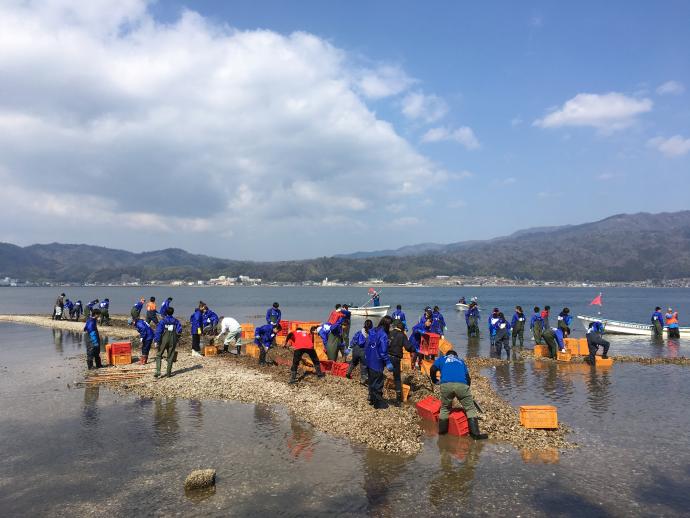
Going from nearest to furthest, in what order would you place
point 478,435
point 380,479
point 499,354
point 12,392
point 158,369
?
point 380,479 → point 478,435 → point 12,392 → point 158,369 → point 499,354

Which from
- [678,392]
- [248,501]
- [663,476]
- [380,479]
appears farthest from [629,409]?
[248,501]

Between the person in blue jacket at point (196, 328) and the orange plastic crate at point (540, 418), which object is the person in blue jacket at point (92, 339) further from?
the orange plastic crate at point (540, 418)

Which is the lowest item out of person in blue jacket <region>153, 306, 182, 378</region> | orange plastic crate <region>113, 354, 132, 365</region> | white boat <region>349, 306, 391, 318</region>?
white boat <region>349, 306, 391, 318</region>

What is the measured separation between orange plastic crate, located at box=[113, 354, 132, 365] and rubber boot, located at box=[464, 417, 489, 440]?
45.2ft

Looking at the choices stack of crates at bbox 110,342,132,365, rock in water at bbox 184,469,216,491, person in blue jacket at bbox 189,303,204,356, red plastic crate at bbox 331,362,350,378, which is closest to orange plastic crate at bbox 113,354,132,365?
stack of crates at bbox 110,342,132,365

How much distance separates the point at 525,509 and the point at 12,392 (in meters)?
14.8

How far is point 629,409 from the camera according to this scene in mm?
12328

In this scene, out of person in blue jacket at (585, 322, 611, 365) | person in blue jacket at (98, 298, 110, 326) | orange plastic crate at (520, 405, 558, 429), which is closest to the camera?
orange plastic crate at (520, 405, 558, 429)

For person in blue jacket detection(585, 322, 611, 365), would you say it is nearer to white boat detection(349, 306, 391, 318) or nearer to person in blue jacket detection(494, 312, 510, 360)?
person in blue jacket detection(494, 312, 510, 360)

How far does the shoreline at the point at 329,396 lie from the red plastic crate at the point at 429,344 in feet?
5.61

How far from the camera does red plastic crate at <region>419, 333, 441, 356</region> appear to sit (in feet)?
56.8

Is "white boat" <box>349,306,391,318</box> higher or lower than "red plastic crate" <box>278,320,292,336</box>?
lower

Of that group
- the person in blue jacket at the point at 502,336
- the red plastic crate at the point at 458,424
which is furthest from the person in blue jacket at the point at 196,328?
the person in blue jacket at the point at 502,336

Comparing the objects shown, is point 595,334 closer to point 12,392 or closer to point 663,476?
point 663,476
